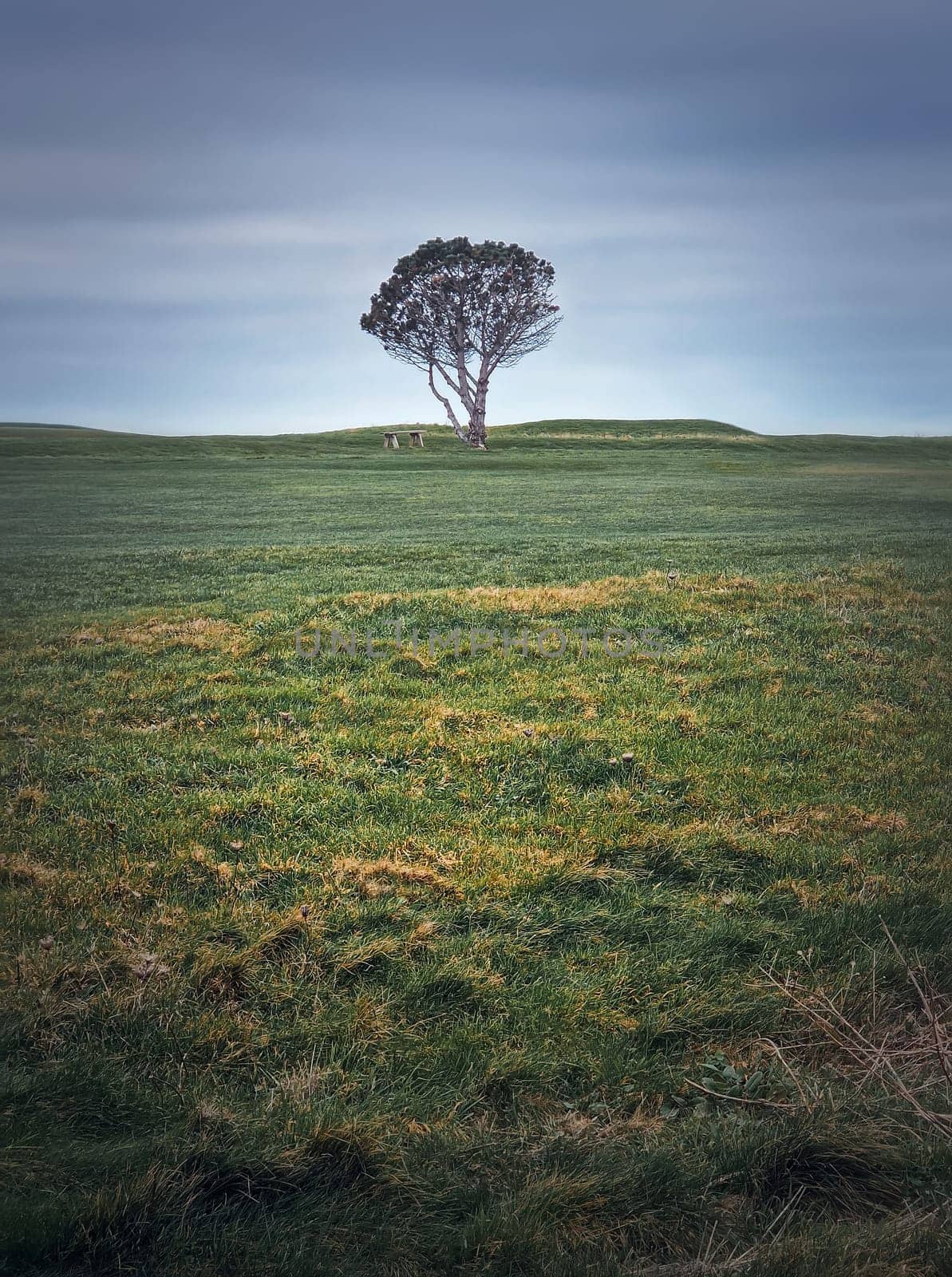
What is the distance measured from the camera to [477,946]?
10.9ft

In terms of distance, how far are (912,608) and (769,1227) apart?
781 centimetres

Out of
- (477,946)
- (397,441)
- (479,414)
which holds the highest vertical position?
(479,414)

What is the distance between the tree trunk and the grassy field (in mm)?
38595

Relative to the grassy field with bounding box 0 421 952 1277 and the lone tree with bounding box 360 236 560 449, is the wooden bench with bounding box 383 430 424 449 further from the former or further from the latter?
the grassy field with bounding box 0 421 952 1277

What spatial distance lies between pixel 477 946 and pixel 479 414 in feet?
145

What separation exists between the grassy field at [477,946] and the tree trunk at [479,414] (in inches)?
1520

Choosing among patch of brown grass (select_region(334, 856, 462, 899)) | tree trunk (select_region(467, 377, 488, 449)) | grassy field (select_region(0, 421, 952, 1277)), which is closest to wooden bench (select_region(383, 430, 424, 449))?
tree trunk (select_region(467, 377, 488, 449))

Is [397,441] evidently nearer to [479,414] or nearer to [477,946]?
[479,414]

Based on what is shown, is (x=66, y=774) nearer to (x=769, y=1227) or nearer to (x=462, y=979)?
(x=462, y=979)

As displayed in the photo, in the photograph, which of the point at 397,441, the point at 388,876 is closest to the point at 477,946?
the point at 388,876

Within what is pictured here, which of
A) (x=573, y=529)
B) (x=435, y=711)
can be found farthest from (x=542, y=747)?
(x=573, y=529)

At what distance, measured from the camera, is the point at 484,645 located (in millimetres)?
7309

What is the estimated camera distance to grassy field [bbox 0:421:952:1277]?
221 cm

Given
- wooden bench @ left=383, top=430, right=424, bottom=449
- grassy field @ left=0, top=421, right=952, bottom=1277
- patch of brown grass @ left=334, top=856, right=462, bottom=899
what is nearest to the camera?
grassy field @ left=0, top=421, right=952, bottom=1277
